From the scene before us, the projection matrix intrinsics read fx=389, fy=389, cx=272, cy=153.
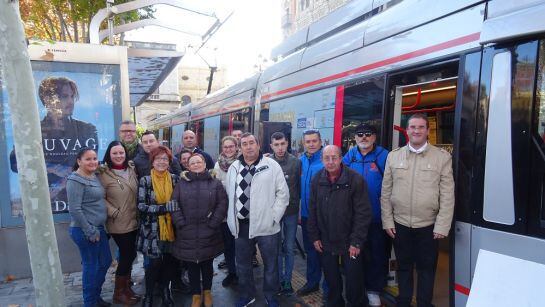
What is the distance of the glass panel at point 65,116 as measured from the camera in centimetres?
475

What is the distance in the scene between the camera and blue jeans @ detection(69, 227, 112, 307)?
369 cm

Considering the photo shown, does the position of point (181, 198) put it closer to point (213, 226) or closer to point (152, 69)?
point (213, 226)

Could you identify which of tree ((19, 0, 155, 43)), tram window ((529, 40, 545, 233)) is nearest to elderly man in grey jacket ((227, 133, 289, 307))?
tram window ((529, 40, 545, 233))

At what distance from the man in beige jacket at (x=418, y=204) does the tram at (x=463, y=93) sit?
11 cm

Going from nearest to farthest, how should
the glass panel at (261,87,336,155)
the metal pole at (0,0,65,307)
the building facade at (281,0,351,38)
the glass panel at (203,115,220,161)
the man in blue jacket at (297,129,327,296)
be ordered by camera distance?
the metal pole at (0,0,65,307) → the man in blue jacket at (297,129,327,296) → the glass panel at (261,87,336,155) → the glass panel at (203,115,220,161) → the building facade at (281,0,351,38)

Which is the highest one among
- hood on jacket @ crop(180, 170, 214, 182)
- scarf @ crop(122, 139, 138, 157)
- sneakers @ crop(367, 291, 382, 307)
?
scarf @ crop(122, 139, 138, 157)

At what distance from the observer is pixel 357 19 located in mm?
4574

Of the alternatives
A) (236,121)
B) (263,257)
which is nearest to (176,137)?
(236,121)

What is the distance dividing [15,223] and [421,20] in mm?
5092

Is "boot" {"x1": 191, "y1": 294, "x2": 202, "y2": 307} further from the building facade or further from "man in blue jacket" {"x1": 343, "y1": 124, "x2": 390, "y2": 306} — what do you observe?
the building facade

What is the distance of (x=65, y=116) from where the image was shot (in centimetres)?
489

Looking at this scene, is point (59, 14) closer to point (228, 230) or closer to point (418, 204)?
point (228, 230)

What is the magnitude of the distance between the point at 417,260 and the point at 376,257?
2.04 feet

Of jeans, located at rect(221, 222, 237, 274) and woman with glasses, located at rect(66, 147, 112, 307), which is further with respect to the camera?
jeans, located at rect(221, 222, 237, 274)
